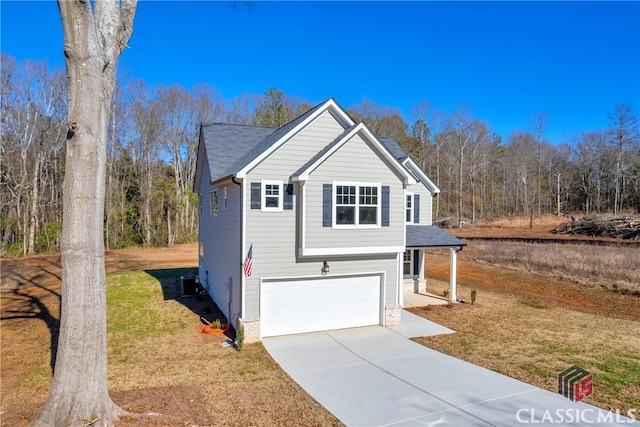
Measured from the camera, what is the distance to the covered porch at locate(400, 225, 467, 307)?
15.2m

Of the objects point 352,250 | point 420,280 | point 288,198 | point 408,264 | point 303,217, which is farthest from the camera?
point 408,264

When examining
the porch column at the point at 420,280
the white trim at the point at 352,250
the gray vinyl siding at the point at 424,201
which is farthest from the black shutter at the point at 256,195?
the porch column at the point at 420,280

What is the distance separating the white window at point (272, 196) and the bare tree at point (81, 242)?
17.0 ft

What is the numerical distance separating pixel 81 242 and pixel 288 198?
19.8 ft

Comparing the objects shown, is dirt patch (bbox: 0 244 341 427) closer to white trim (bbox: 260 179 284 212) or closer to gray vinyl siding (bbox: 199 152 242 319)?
gray vinyl siding (bbox: 199 152 242 319)

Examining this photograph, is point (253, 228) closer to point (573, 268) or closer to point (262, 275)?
point (262, 275)

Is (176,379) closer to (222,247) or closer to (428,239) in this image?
(222,247)

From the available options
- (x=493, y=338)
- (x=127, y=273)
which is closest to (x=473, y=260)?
(x=493, y=338)

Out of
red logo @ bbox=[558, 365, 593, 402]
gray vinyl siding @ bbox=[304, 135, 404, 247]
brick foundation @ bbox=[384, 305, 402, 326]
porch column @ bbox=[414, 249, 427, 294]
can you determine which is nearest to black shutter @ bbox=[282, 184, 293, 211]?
gray vinyl siding @ bbox=[304, 135, 404, 247]

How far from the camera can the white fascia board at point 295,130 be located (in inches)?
417

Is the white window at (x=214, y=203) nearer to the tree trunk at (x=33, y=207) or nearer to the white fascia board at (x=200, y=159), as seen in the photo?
the white fascia board at (x=200, y=159)

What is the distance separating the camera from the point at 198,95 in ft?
127

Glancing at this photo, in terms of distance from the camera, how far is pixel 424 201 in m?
17.1

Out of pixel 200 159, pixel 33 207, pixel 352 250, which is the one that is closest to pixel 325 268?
pixel 352 250
